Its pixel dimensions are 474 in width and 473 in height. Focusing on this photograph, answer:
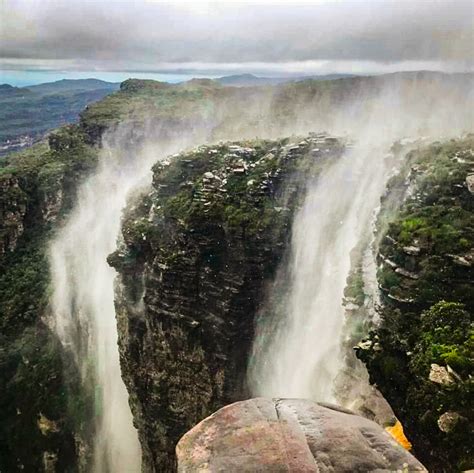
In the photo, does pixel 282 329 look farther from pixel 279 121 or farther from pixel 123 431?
pixel 279 121

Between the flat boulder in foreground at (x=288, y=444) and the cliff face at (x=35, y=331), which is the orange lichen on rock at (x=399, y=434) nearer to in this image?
the flat boulder in foreground at (x=288, y=444)

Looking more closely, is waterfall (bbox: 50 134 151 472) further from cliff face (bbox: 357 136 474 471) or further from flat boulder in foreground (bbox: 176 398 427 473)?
flat boulder in foreground (bbox: 176 398 427 473)

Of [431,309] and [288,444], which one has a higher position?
[288,444]

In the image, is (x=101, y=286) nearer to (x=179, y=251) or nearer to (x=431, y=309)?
(x=179, y=251)

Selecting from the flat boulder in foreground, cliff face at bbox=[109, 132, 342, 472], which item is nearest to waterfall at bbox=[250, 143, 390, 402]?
cliff face at bbox=[109, 132, 342, 472]

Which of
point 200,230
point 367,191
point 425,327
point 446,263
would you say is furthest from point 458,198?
point 200,230

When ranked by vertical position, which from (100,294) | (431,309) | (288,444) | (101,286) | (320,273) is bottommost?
(100,294)

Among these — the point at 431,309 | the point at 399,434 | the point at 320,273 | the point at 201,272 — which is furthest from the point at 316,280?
the point at 399,434
